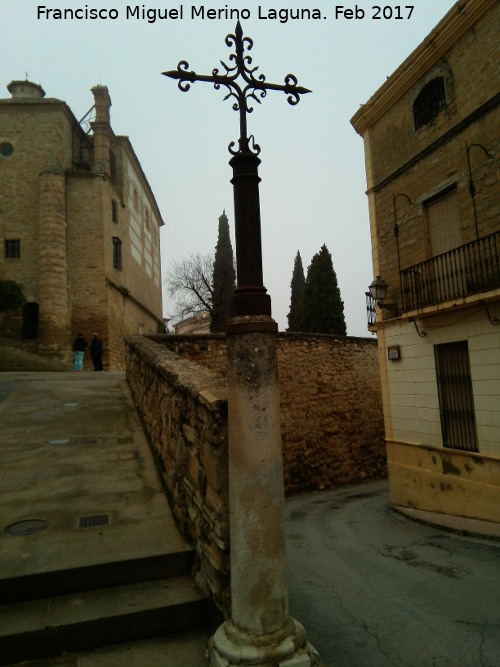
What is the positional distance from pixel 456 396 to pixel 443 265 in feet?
8.48

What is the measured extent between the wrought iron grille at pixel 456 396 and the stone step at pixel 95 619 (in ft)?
23.7

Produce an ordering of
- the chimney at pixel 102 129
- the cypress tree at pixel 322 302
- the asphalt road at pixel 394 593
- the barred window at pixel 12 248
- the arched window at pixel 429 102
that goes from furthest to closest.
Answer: the cypress tree at pixel 322 302 → the chimney at pixel 102 129 → the barred window at pixel 12 248 → the arched window at pixel 429 102 → the asphalt road at pixel 394 593

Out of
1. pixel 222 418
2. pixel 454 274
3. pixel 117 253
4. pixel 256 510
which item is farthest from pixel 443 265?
pixel 117 253

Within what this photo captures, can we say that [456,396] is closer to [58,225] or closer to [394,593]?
[394,593]

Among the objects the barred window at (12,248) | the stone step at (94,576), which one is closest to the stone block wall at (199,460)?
the stone step at (94,576)

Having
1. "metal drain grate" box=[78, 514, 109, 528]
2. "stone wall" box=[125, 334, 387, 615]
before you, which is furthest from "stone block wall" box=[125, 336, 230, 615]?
"metal drain grate" box=[78, 514, 109, 528]

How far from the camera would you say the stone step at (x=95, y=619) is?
2379mm

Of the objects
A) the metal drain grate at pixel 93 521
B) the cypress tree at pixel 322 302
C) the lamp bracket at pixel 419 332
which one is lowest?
the metal drain grate at pixel 93 521

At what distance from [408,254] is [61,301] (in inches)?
604

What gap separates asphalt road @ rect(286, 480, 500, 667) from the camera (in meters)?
3.70

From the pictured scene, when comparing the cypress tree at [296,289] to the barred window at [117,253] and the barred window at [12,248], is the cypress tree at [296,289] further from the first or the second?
the barred window at [12,248]

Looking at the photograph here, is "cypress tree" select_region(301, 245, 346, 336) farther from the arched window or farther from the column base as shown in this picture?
the column base

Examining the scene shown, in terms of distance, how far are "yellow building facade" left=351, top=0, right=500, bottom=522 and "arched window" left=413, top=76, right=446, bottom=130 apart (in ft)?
0.09

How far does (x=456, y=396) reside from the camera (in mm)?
8805
